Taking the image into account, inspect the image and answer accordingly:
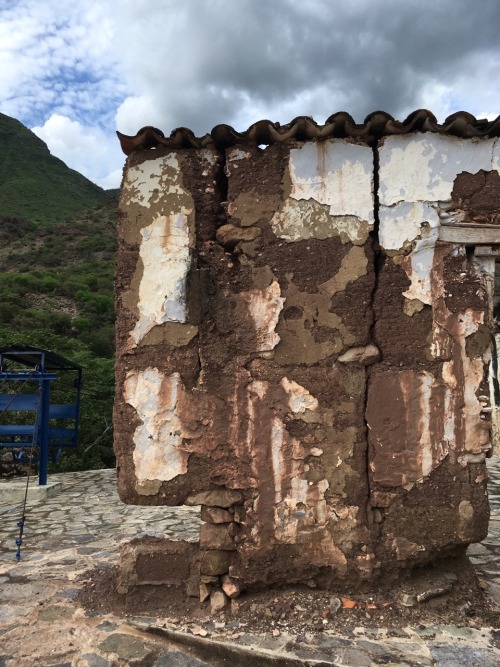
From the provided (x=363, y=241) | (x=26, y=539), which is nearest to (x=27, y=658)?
(x=26, y=539)

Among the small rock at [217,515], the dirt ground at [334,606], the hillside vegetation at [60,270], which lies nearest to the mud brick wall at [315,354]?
the small rock at [217,515]

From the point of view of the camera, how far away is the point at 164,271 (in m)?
3.93

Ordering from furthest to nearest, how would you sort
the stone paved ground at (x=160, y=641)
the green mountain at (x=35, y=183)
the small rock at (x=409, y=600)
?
the green mountain at (x=35, y=183), the small rock at (x=409, y=600), the stone paved ground at (x=160, y=641)

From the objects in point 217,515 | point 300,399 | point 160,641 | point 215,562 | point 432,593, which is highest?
point 300,399

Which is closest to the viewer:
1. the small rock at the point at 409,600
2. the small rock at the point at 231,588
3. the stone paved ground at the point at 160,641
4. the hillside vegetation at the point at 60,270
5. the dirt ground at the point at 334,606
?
the stone paved ground at the point at 160,641

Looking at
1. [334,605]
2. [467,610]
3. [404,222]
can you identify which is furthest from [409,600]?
[404,222]

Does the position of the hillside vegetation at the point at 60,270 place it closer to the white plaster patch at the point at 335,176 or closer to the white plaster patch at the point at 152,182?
the white plaster patch at the point at 152,182

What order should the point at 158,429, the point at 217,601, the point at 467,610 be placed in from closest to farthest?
the point at 467,610, the point at 217,601, the point at 158,429

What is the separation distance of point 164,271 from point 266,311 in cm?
81

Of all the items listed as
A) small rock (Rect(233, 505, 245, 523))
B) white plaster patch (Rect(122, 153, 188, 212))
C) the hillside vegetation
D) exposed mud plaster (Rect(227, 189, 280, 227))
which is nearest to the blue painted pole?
the hillside vegetation

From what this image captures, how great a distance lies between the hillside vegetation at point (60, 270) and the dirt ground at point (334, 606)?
25.5 feet

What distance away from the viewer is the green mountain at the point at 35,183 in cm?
4358

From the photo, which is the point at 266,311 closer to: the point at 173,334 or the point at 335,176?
the point at 173,334

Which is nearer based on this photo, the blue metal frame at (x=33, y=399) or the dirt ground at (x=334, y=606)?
the dirt ground at (x=334, y=606)
